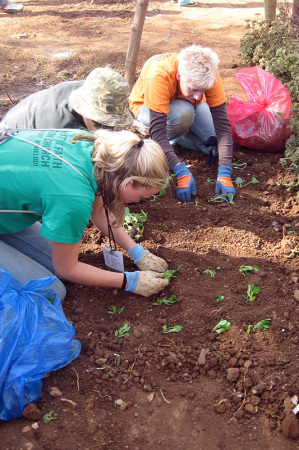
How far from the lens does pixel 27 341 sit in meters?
1.98

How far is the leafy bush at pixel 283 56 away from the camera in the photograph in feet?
11.9

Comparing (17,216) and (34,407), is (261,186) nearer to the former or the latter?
(17,216)

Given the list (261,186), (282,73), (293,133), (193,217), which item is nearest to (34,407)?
(193,217)

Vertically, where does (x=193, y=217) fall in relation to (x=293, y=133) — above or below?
below

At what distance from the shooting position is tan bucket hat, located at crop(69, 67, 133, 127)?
271 centimetres

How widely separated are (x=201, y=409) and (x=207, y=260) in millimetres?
1053

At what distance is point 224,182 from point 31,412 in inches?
89.2

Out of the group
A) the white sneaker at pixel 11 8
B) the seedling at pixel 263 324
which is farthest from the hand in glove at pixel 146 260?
the white sneaker at pixel 11 8

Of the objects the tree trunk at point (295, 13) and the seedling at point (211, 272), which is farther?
the tree trunk at point (295, 13)

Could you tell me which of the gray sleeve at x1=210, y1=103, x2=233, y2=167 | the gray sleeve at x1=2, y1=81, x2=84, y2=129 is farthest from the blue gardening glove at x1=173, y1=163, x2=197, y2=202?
the gray sleeve at x1=2, y1=81, x2=84, y2=129

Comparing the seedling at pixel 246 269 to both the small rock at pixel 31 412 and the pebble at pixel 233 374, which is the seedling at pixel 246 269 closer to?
the pebble at pixel 233 374

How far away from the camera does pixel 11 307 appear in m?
1.99

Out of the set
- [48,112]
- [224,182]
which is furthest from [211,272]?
[48,112]

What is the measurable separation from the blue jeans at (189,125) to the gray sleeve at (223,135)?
Result: 19 cm
